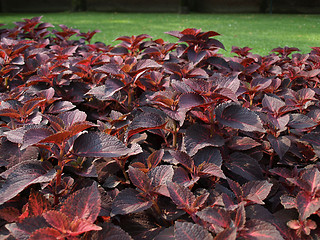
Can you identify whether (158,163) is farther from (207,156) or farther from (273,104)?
(273,104)

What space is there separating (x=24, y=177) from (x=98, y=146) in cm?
20

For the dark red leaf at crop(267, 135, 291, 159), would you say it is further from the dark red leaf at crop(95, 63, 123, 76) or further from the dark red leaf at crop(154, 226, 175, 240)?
the dark red leaf at crop(95, 63, 123, 76)

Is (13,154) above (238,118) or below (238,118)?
below

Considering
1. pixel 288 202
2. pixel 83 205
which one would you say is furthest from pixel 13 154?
pixel 288 202

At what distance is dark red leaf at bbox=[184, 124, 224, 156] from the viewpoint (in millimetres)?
924

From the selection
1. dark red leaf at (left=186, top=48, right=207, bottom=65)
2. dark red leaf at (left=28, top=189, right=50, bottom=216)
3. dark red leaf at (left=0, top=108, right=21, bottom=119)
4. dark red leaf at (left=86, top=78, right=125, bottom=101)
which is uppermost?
dark red leaf at (left=186, top=48, right=207, bottom=65)

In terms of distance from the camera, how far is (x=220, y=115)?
0.99 meters

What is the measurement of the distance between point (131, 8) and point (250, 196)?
14333 mm

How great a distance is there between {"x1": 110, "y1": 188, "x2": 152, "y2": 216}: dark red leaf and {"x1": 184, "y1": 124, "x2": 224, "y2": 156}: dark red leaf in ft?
0.67

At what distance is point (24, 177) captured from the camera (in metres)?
0.79

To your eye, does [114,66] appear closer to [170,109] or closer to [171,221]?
[170,109]

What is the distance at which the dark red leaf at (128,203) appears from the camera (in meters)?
0.76

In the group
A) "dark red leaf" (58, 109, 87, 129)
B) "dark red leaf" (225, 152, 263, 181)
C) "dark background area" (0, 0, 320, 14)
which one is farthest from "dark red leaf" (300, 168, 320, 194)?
"dark background area" (0, 0, 320, 14)

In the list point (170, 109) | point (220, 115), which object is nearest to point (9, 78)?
point (170, 109)
